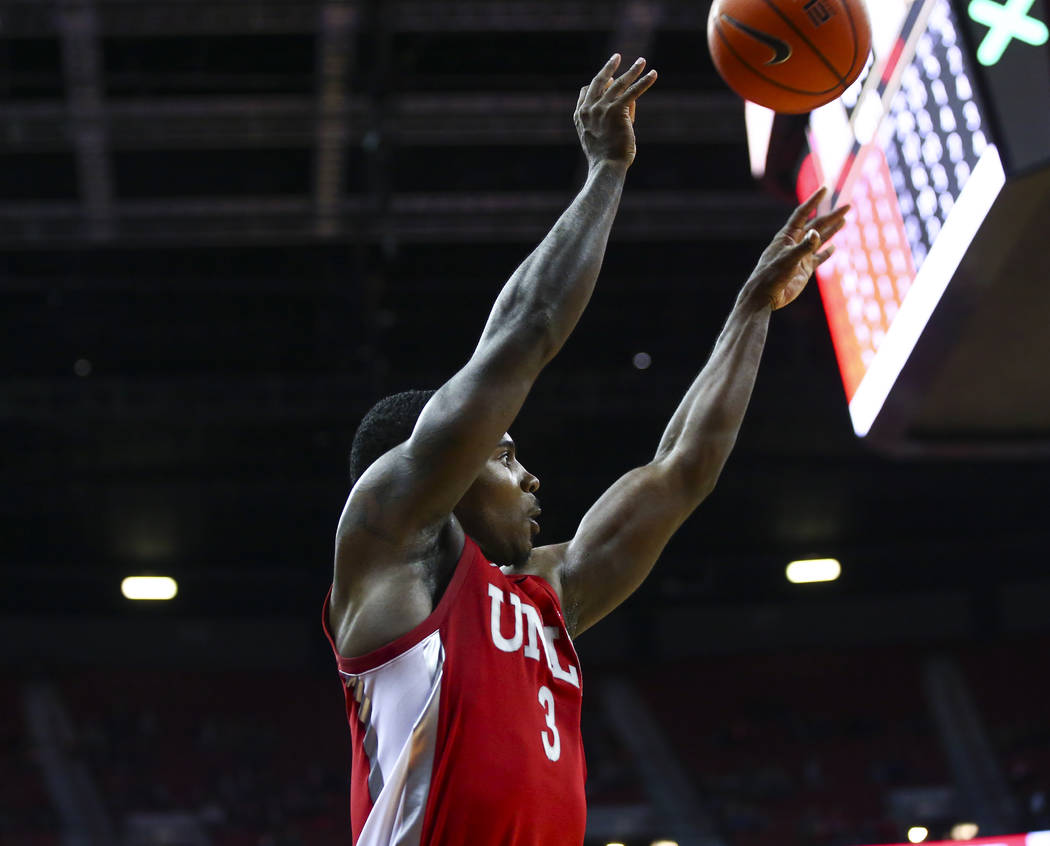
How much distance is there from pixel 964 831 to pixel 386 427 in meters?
12.9

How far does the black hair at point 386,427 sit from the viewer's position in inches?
89.4

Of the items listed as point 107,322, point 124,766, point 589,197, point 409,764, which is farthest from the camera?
point 124,766

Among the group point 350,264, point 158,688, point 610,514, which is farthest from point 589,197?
point 158,688

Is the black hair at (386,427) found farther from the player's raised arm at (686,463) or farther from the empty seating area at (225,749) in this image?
the empty seating area at (225,749)

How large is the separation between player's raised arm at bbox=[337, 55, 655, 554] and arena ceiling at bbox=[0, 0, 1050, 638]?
21.0ft

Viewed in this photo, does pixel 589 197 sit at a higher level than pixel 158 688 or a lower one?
lower

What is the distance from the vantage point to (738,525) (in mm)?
15305

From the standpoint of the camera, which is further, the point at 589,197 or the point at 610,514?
the point at 610,514

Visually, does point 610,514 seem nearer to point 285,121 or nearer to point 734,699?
point 285,121

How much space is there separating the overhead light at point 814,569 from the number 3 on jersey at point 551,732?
13346mm

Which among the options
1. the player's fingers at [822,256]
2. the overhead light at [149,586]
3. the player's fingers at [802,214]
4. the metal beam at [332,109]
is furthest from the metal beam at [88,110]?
the player's fingers at [822,256]

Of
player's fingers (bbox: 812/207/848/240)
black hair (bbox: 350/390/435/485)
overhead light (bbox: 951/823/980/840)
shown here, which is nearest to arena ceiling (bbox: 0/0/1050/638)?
overhead light (bbox: 951/823/980/840)

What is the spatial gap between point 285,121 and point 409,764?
7.58m

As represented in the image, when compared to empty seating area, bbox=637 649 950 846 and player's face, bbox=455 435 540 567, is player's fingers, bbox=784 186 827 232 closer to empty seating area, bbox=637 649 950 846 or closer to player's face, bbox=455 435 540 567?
player's face, bbox=455 435 540 567
